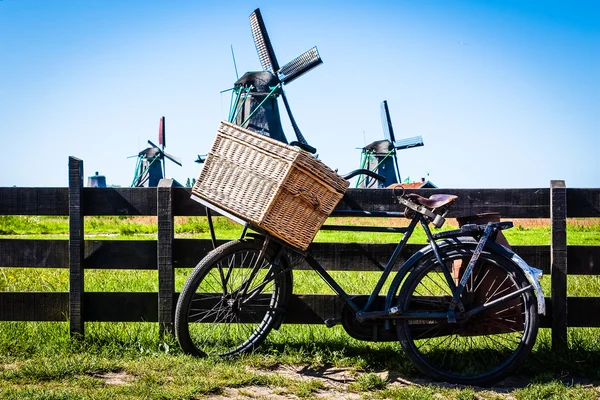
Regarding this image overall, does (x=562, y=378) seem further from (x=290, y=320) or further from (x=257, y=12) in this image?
(x=257, y=12)

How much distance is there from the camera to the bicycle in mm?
3807

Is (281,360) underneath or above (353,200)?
underneath

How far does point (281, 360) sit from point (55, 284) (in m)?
4.50

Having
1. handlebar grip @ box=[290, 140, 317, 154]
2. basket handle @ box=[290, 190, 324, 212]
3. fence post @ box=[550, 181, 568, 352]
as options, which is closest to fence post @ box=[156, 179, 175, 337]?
handlebar grip @ box=[290, 140, 317, 154]

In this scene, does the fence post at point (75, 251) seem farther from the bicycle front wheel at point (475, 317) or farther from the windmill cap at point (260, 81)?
the windmill cap at point (260, 81)

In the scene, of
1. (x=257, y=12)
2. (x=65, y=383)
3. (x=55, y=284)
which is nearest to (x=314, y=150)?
(x=65, y=383)

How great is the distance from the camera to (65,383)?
11.9 ft

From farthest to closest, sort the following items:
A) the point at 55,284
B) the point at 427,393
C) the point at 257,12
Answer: the point at 257,12, the point at 55,284, the point at 427,393

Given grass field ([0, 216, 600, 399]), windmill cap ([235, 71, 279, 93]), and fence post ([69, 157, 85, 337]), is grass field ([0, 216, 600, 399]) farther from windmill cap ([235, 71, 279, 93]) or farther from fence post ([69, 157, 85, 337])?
windmill cap ([235, 71, 279, 93])

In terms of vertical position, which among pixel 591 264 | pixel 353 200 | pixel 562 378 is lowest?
pixel 562 378

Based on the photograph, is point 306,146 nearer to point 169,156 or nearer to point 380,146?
point 380,146

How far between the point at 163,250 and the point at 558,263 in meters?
3.19

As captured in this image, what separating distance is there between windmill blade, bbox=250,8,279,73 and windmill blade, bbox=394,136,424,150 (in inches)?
606

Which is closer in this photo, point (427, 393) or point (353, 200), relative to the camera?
point (427, 393)
